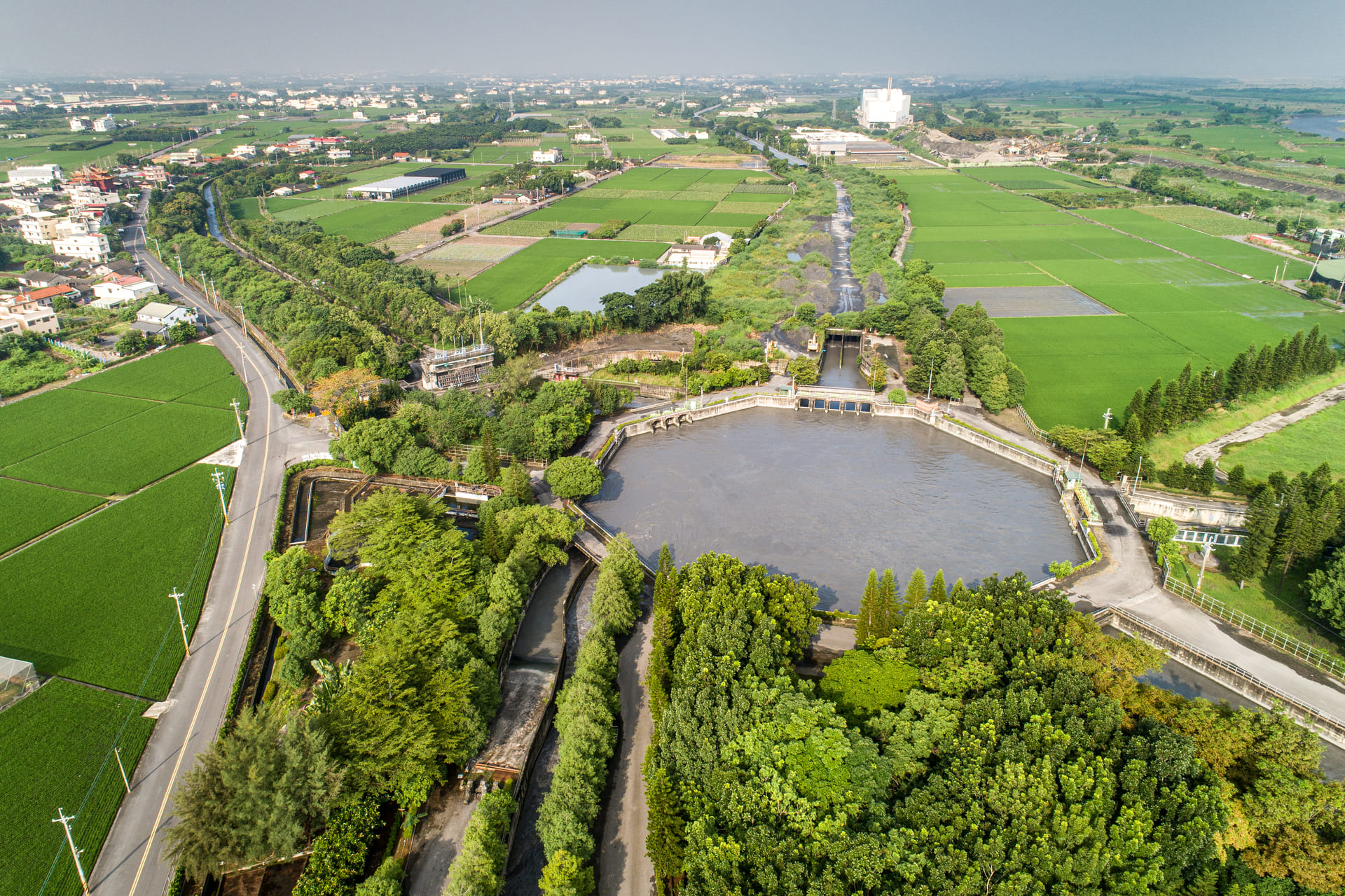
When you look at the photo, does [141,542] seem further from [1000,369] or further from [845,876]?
[1000,369]

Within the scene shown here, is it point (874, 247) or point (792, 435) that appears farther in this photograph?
point (874, 247)

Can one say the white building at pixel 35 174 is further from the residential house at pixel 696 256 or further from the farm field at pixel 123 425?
the residential house at pixel 696 256

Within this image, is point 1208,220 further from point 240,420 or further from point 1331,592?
point 240,420

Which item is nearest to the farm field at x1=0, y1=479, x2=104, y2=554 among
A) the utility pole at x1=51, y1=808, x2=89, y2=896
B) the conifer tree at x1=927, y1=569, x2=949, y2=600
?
the utility pole at x1=51, y1=808, x2=89, y2=896

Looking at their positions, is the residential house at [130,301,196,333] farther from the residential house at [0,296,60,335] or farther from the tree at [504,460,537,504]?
the tree at [504,460,537,504]

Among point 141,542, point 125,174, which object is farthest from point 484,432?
point 125,174

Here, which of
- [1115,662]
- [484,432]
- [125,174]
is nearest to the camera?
[1115,662]

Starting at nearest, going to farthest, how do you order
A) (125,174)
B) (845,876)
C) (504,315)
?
(845,876), (504,315), (125,174)

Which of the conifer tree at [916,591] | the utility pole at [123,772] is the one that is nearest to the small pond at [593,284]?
the conifer tree at [916,591]
